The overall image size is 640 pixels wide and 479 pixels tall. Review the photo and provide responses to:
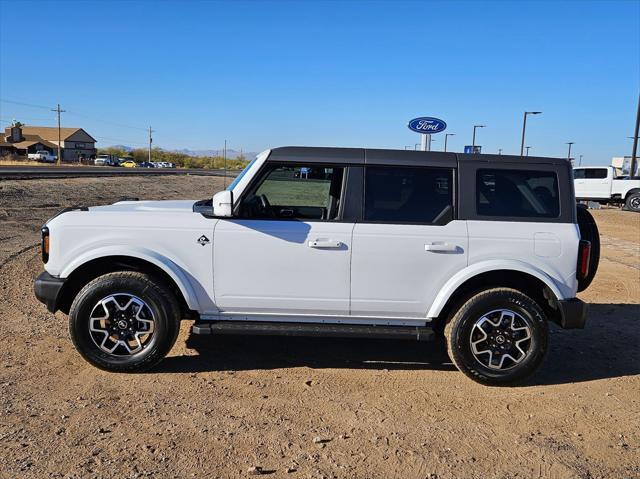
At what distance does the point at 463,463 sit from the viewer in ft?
11.1

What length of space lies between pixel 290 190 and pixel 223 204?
0.87 meters

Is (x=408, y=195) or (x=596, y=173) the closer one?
(x=408, y=195)

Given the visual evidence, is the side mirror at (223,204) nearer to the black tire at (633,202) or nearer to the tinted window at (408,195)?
the tinted window at (408,195)

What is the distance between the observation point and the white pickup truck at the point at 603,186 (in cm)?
2645

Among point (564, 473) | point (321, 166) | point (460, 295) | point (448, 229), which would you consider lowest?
point (564, 473)

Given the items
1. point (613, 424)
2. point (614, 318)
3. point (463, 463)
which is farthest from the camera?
point (614, 318)

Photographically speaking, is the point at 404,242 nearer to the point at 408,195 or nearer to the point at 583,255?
the point at 408,195

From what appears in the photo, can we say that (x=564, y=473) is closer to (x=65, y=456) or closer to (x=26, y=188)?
(x=65, y=456)

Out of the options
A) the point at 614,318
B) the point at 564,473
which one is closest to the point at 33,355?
the point at 564,473

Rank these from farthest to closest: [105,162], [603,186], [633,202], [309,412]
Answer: [105,162], [603,186], [633,202], [309,412]


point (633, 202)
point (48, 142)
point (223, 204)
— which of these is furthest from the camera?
point (48, 142)

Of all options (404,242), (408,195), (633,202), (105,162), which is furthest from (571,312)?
(105,162)

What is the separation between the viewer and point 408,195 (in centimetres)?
464

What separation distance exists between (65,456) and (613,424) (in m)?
3.69
